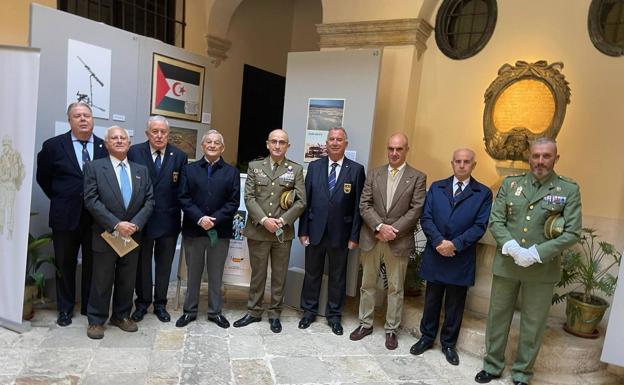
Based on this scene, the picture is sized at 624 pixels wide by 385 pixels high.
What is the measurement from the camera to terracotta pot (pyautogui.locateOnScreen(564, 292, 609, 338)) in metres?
3.23

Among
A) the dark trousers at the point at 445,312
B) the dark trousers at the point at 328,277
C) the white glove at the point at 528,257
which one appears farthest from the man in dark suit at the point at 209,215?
the white glove at the point at 528,257

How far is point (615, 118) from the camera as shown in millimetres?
4059

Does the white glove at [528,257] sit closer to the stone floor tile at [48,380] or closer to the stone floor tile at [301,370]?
the stone floor tile at [301,370]

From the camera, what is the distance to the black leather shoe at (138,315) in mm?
3465

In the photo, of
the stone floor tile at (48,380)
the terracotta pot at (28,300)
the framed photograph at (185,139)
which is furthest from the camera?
the framed photograph at (185,139)

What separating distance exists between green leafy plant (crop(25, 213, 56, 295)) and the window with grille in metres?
3.01

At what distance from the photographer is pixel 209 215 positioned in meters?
3.32

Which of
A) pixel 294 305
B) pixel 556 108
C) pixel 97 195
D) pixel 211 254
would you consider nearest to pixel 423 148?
pixel 556 108

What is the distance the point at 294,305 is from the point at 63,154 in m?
2.28

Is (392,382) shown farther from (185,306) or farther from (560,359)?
(185,306)

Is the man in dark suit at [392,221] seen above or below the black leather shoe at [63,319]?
above

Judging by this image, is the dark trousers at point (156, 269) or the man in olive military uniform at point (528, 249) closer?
the man in olive military uniform at point (528, 249)

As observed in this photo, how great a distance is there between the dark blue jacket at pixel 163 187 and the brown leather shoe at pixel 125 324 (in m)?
0.66

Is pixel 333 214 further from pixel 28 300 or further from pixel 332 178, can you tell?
pixel 28 300
